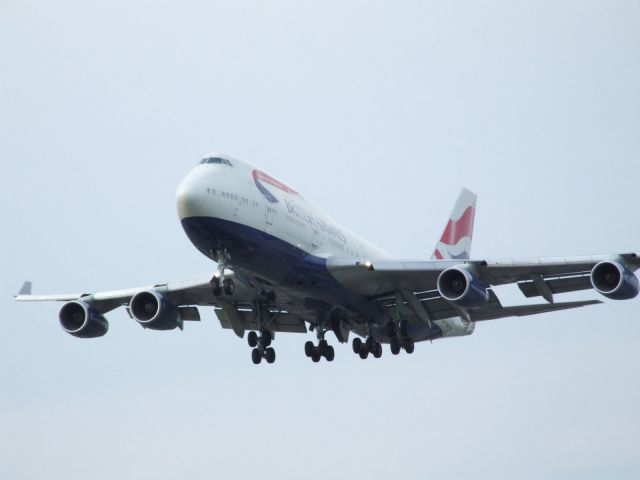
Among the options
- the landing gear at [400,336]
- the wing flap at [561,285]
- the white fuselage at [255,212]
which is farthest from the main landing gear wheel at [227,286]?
the wing flap at [561,285]

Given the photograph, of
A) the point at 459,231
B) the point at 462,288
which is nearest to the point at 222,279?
the point at 462,288

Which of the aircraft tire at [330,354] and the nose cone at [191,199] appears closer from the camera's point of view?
the nose cone at [191,199]

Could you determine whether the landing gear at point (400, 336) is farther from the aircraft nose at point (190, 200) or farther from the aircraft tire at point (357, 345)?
the aircraft nose at point (190, 200)

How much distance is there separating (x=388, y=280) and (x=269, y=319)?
580cm

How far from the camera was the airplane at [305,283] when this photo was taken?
124ft

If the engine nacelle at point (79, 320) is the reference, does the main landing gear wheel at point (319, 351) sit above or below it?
below

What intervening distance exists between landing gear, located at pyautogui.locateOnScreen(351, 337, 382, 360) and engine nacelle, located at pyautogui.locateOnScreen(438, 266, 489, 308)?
22.3 ft

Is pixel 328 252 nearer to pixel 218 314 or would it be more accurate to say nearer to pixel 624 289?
pixel 218 314

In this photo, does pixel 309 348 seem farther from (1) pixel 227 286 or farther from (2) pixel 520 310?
(1) pixel 227 286

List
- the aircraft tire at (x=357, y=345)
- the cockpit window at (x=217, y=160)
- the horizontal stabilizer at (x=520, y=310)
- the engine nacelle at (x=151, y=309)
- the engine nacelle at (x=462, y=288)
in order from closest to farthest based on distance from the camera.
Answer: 1. the cockpit window at (x=217, y=160)
2. the engine nacelle at (x=462, y=288)
3. the horizontal stabilizer at (x=520, y=310)
4. the engine nacelle at (x=151, y=309)
5. the aircraft tire at (x=357, y=345)

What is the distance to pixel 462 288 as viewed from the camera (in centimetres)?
4097

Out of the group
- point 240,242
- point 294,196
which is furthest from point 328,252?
point 240,242

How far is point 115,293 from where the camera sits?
46.5 m

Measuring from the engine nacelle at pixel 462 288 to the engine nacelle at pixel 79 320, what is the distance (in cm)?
1431
